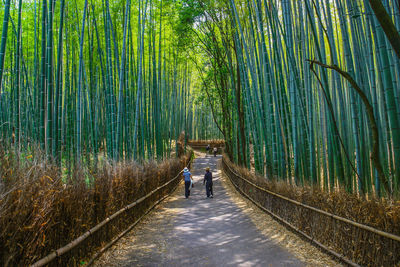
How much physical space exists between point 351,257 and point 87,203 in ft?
8.00

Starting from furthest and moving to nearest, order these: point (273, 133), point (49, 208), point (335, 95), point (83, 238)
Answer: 1. point (335, 95)
2. point (273, 133)
3. point (83, 238)
4. point (49, 208)

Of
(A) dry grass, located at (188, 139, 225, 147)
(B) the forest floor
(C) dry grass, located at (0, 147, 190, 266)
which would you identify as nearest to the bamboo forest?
(C) dry grass, located at (0, 147, 190, 266)

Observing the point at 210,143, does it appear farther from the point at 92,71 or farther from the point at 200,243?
the point at 200,243

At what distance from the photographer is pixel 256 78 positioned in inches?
288

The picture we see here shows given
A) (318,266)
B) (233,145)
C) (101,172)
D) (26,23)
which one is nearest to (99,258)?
(101,172)

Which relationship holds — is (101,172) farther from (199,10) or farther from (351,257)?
(199,10)

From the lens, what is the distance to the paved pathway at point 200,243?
3211 mm

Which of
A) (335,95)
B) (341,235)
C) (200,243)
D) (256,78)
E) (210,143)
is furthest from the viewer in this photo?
(210,143)

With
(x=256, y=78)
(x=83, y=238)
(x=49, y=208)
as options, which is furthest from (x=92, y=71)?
(x=49, y=208)

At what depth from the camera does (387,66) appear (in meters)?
2.92

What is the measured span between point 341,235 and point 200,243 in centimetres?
157

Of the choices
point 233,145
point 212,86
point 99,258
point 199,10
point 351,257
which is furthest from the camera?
point 212,86

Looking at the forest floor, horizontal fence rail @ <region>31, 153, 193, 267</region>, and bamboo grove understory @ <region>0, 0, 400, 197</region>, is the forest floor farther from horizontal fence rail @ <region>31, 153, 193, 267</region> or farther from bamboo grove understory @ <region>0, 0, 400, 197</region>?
bamboo grove understory @ <region>0, 0, 400, 197</region>

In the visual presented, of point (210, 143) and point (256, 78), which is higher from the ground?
point (256, 78)
